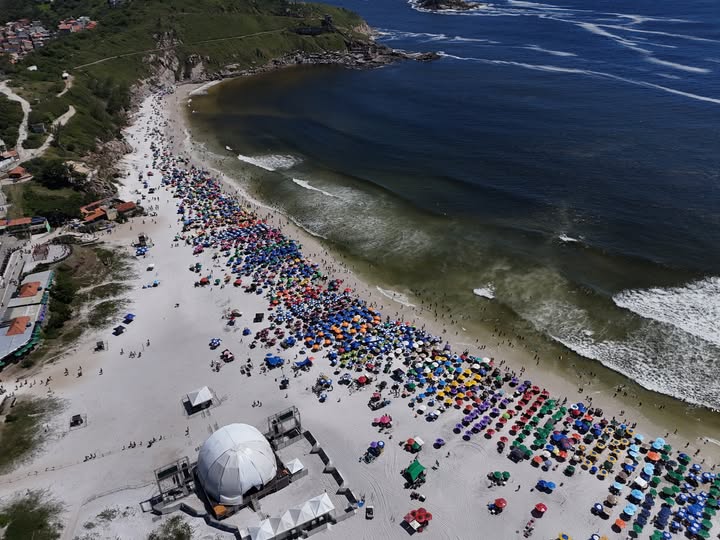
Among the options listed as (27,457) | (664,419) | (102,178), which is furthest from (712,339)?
(102,178)

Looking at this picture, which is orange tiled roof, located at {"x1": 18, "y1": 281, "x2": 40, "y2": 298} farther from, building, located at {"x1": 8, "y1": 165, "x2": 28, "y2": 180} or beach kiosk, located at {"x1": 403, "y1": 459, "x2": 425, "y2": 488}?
beach kiosk, located at {"x1": 403, "y1": 459, "x2": 425, "y2": 488}

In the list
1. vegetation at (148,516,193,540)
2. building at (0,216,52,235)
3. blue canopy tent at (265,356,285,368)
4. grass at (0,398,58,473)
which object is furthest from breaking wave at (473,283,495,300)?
building at (0,216,52,235)

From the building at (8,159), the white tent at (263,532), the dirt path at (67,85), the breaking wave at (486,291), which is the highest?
the dirt path at (67,85)

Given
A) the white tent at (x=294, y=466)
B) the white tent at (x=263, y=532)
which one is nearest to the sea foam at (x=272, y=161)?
the white tent at (x=294, y=466)

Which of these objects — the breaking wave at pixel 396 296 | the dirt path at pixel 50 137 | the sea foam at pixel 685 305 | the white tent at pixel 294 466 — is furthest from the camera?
the dirt path at pixel 50 137

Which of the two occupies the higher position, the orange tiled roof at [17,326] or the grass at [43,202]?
the grass at [43,202]

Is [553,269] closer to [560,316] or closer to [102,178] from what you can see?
[560,316]

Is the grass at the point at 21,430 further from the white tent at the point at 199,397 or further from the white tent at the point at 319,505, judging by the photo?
the white tent at the point at 319,505
